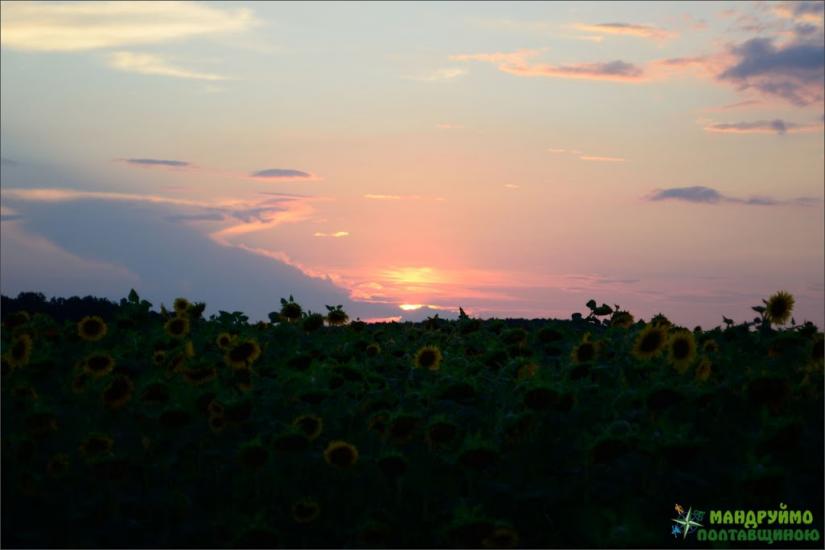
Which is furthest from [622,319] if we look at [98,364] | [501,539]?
[98,364]

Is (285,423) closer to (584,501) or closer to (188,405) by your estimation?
(188,405)

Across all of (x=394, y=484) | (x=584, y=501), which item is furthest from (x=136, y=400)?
(x=584, y=501)

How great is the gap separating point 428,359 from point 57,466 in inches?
172

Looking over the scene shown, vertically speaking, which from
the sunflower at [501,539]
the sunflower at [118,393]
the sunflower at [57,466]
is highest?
the sunflower at [118,393]

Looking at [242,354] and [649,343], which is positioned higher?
[649,343]

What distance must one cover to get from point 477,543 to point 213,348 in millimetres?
6740

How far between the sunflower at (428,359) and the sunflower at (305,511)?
3193 millimetres

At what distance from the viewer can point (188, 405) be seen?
31.8ft

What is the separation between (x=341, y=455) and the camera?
9.00m

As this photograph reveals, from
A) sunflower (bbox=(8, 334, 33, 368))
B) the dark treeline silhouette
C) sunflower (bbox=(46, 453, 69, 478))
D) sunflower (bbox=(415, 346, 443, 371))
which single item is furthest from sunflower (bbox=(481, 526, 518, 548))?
the dark treeline silhouette

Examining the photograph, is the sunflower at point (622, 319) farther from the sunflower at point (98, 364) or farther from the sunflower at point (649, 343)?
the sunflower at point (98, 364)

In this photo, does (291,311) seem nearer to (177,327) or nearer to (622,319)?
(177,327)

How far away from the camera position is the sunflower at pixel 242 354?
11242 mm

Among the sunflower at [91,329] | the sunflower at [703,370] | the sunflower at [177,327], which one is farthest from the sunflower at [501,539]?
the sunflower at [91,329]
